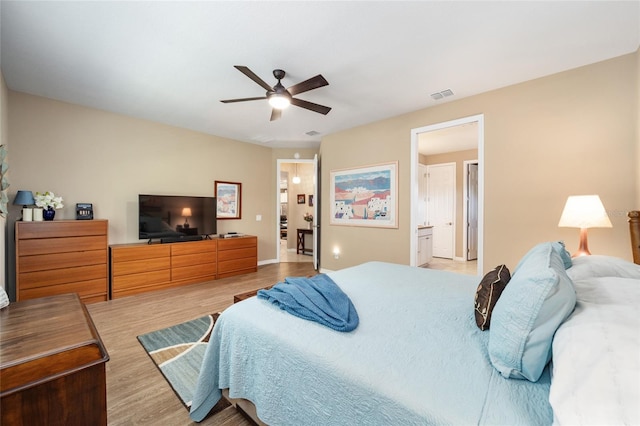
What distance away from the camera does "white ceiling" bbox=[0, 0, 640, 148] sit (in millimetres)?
1979

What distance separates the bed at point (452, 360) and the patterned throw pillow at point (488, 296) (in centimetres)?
5

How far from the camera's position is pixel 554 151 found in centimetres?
290

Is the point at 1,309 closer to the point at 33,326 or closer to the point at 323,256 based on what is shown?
the point at 33,326

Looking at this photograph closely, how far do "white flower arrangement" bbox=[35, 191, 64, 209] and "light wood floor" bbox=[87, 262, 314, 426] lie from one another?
134 centimetres

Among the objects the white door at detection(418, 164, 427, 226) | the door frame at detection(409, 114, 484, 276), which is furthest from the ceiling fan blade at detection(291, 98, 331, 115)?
the white door at detection(418, 164, 427, 226)

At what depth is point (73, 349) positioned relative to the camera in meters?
1.08

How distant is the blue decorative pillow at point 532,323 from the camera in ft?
2.95

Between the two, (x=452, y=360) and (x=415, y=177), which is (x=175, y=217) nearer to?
(x=415, y=177)

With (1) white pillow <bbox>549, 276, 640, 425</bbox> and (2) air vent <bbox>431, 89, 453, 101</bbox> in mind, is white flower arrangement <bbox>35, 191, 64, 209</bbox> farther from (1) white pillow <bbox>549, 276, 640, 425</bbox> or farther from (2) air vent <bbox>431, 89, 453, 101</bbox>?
(2) air vent <bbox>431, 89, 453, 101</bbox>

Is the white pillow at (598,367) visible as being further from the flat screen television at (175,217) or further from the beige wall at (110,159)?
the beige wall at (110,159)

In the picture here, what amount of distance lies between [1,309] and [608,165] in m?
4.72

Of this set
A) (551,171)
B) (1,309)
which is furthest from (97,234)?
(551,171)

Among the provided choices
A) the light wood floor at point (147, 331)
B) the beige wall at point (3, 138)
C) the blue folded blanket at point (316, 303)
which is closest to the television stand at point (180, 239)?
the light wood floor at point (147, 331)

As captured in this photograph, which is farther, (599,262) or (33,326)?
(599,262)
